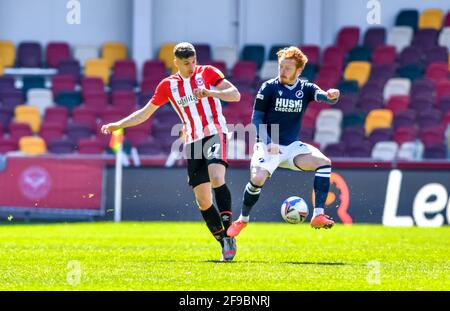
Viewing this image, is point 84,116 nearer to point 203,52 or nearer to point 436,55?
point 203,52

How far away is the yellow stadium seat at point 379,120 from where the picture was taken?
2567 centimetres

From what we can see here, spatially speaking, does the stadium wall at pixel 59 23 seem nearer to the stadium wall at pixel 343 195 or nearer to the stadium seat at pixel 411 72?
the stadium seat at pixel 411 72

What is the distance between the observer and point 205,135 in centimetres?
1217

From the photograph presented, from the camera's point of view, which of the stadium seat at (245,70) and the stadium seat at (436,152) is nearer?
the stadium seat at (436,152)

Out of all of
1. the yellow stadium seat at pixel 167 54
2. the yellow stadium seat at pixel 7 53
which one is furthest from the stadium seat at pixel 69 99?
the yellow stadium seat at pixel 7 53

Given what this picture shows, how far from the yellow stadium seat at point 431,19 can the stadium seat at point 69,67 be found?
818 centimetres

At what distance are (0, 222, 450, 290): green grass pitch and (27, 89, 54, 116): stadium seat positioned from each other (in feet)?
27.0

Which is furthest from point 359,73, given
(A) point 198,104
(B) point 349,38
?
(A) point 198,104

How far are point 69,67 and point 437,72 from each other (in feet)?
27.9

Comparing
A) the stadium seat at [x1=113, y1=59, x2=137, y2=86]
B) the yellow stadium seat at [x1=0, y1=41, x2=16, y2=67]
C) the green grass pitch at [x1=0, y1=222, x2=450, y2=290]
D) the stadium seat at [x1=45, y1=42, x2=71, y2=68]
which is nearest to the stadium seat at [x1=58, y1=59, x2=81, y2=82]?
the stadium seat at [x1=45, y1=42, x2=71, y2=68]

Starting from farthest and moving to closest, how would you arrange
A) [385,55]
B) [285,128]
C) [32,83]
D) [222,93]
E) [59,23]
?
[59,23] < [32,83] < [385,55] < [285,128] < [222,93]

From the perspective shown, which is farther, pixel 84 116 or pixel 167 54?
pixel 167 54

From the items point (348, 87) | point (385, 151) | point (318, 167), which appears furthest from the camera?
point (348, 87)
